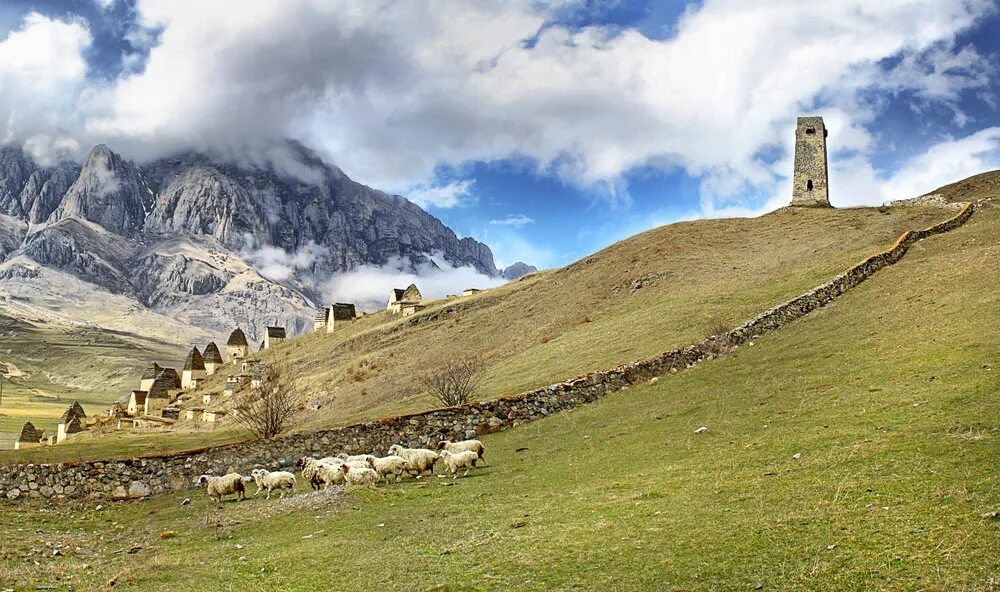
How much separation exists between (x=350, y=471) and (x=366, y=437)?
609cm

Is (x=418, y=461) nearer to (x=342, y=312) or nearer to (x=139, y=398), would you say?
(x=139, y=398)

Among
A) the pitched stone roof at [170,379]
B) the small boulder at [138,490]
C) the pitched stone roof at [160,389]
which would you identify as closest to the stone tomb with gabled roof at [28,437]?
the pitched stone roof at [160,389]

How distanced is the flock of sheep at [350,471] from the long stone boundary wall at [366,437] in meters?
2.71

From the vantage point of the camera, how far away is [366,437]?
26.9 m

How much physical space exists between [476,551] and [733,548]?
414 centimetres

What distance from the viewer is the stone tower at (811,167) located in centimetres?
7938

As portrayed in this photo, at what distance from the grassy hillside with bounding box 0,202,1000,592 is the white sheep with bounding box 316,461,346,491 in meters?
1.28

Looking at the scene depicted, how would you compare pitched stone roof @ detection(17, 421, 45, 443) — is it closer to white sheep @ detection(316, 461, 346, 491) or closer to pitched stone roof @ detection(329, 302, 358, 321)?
pitched stone roof @ detection(329, 302, 358, 321)

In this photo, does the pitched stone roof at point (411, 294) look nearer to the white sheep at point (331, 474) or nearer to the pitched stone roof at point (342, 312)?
the pitched stone roof at point (342, 312)

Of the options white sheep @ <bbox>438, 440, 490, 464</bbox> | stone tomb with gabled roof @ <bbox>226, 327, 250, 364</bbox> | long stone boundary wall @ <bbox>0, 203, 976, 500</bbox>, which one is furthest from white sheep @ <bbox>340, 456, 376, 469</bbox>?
stone tomb with gabled roof @ <bbox>226, 327, 250, 364</bbox>

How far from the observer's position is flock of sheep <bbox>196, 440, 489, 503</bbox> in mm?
21188

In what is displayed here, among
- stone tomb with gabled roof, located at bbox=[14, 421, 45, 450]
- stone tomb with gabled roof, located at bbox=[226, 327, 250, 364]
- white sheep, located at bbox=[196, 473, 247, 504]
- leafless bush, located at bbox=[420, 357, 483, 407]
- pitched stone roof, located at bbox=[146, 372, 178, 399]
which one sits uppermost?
stone tomb with gabled roof, located at bbox=[226, 327, 250, 364]

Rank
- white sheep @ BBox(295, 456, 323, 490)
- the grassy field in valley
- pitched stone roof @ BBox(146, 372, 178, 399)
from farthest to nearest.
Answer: pitched stone roof @ BBox(146, 372, 178, 399)
the grassy field in valley
white sheep @ BBox(295, 456, 323, 490)

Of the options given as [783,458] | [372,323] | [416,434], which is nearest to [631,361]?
[416,434]
